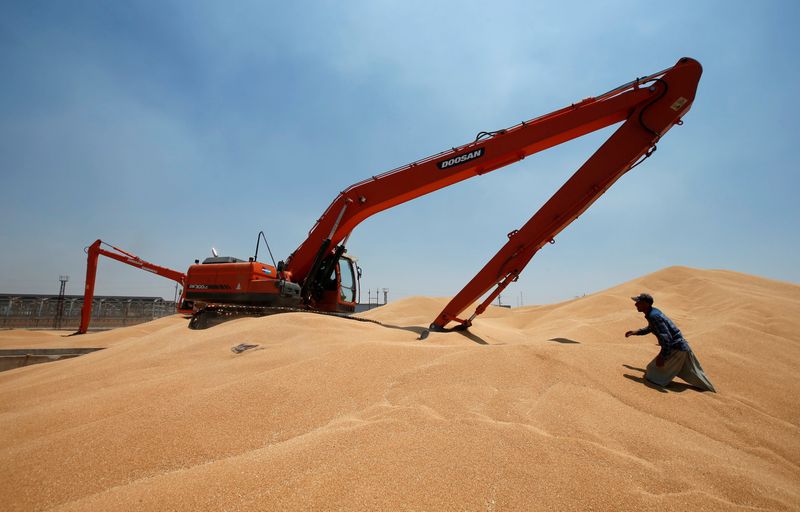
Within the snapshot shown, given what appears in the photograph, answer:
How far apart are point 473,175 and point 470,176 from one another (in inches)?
2.8

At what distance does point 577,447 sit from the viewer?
2307 mm

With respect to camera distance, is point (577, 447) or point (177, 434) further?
point (177, 434)

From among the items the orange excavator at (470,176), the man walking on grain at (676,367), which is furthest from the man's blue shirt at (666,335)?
the orange excavator at (470,176)

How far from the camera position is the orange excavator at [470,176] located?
6.68 metres

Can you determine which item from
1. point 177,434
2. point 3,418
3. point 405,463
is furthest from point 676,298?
point 3,418

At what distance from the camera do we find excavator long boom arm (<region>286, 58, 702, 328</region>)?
21.6 feet

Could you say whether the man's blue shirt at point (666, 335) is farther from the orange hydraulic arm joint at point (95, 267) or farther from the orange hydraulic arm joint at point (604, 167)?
the orange hydraulic arm joint at point (95, 267)

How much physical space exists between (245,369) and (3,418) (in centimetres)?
191

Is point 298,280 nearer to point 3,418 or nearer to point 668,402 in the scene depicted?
point 3,418

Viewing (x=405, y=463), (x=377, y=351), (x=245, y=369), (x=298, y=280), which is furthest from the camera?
(x=298, y=280)

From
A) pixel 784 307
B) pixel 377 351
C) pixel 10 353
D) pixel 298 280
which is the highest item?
pixel 298 280

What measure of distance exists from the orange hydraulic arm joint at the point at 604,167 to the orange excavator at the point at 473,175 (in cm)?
2

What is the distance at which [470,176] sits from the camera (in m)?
8.05

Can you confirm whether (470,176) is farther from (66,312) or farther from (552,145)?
(66,312)
